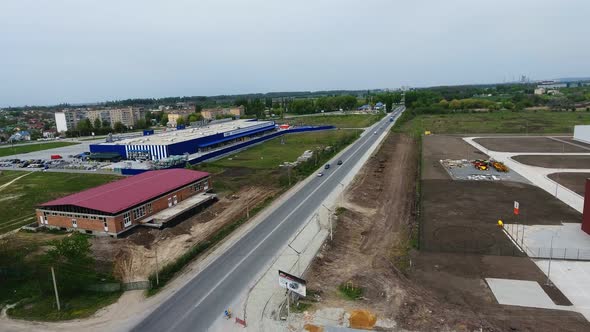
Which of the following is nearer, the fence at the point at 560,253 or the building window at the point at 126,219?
the fence at the point at 560,253

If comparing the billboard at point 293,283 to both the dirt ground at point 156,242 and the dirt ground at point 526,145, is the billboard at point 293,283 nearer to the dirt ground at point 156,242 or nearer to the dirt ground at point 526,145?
the dirt ground at point 156,242

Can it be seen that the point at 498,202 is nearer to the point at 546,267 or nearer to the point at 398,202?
the point at 398,202

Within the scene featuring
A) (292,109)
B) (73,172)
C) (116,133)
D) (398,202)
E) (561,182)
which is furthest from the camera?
(292,109)

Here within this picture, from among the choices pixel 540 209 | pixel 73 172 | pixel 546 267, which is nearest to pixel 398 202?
pixel 540 209

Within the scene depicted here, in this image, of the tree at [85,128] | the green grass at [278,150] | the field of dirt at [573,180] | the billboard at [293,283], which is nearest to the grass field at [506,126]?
the green grass at [278,150]

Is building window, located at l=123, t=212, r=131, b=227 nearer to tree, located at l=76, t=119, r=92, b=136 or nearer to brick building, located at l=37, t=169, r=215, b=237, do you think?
brick building, located at l=37, t=169, r=215, b=237

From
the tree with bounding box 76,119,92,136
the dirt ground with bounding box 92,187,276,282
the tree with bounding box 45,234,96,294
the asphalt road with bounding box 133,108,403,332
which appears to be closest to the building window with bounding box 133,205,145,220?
the dirt ground with bounding box 92,187,276,282

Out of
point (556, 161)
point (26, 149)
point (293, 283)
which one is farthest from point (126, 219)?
point (26, 149)

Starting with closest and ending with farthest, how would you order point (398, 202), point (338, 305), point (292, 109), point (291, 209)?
point (338, 305)
point (291, 209)
point (398, 202)
point (292, 109)
